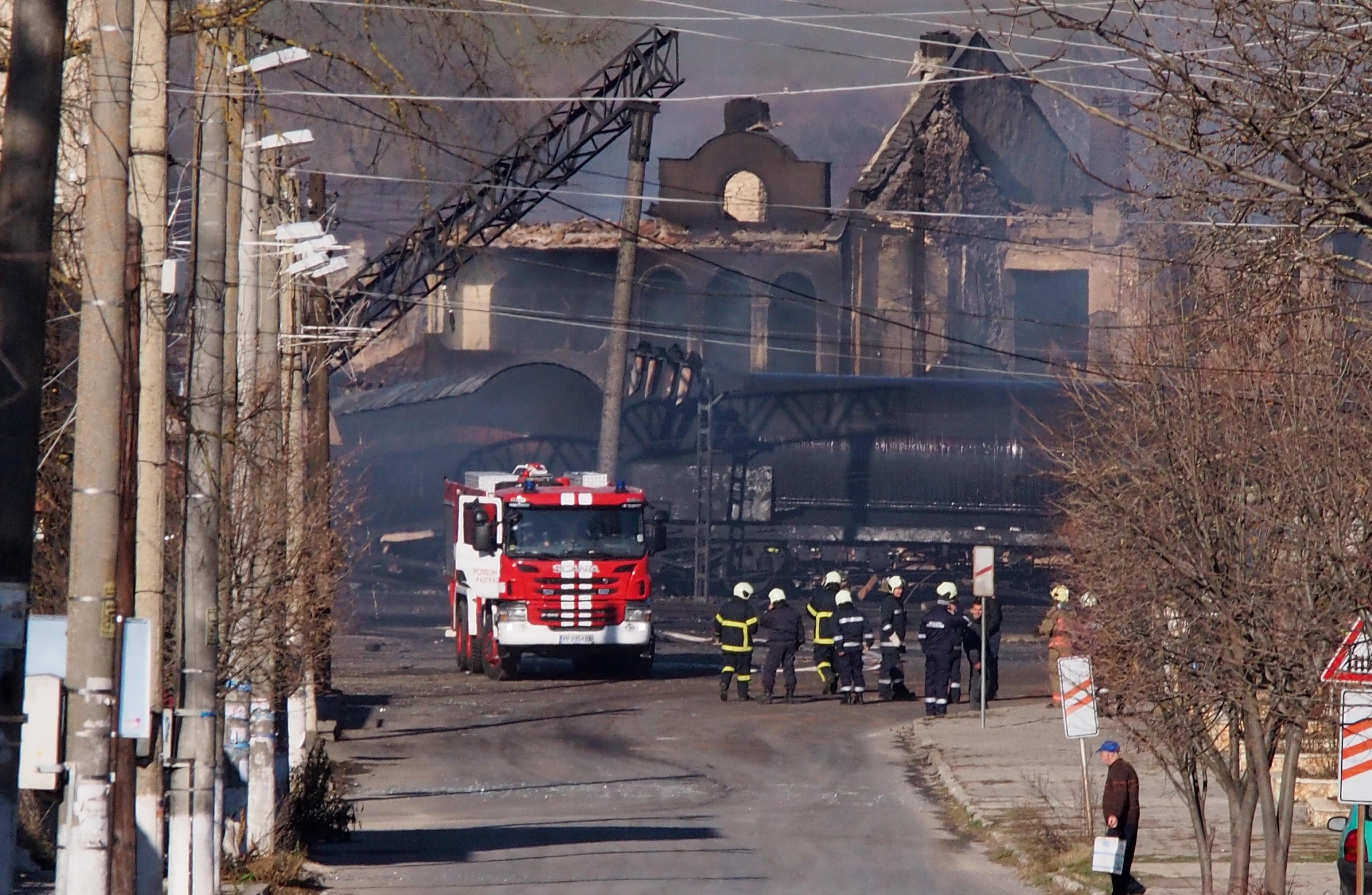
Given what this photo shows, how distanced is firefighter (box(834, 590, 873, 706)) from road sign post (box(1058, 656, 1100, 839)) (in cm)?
896

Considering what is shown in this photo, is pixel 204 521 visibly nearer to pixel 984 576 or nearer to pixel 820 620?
pixel 984 576

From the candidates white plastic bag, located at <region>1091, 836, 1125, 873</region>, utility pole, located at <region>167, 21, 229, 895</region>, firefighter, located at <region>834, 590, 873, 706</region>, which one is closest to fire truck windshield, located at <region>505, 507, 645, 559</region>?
firefighter, located at <region>834, 590, 873, 706</region>

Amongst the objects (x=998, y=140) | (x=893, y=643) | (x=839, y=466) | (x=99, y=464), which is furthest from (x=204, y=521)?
(x=998, y=140)

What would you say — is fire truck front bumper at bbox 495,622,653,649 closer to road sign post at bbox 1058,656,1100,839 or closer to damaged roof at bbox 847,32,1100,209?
road sign post at bbox 1058,656,1100,839

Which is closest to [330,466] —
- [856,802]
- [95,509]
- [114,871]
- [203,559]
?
[856,802]

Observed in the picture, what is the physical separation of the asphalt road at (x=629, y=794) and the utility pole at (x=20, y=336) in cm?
731

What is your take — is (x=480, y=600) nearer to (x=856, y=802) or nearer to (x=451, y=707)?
(x=451, y=707)

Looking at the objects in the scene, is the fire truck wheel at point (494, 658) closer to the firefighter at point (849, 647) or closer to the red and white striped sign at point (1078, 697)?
the firefighter at point (849, 647)

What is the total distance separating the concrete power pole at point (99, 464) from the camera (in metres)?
8.43

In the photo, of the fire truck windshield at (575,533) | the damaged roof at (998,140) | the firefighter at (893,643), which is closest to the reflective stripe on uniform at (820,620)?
the firefighter at (893,643)

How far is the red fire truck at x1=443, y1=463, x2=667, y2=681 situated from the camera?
28.4m

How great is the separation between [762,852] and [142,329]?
718cm

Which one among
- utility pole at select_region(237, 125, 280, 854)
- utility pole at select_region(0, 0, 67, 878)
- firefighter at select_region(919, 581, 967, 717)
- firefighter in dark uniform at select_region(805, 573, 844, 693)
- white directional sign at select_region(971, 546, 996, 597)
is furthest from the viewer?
firefighter in dark uniform at select_region(805, 573, 844, 693)

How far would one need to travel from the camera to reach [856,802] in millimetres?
18094
